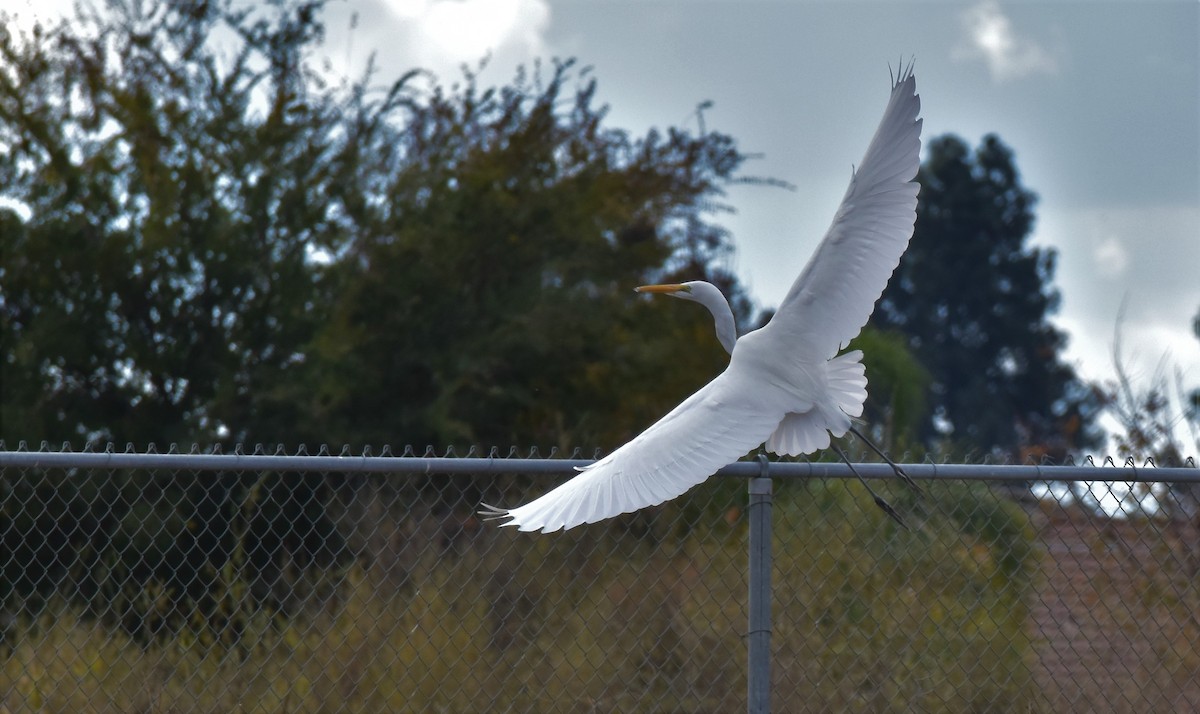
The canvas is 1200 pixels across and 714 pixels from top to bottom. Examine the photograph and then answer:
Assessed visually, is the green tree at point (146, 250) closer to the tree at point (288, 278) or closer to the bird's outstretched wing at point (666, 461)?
the tree at point (288, 278)

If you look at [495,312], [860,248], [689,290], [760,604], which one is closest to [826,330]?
[860,248]

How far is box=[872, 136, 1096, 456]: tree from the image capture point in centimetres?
3256

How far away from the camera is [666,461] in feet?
12.6

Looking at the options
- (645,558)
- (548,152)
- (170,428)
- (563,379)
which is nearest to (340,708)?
(645,558)

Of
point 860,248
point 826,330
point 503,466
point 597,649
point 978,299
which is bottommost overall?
point 597,649

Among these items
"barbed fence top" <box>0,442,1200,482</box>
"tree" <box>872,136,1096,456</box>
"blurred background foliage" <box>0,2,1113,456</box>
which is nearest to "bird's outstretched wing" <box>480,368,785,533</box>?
"barbed fence top" <box>0,442,1200,482</box>

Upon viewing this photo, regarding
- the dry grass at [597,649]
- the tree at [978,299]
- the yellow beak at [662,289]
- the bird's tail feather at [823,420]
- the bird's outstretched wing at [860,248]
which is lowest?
the dry grass at [597,649]

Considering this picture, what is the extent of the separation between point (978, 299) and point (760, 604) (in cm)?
3212

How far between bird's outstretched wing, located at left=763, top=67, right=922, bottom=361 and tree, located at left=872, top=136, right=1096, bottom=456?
→ 27791 millimetres

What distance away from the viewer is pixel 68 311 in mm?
9102

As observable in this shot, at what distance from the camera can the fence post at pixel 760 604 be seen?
3.53 meters

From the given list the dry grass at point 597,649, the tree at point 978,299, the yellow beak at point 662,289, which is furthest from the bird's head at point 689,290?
the tree at point 978,299

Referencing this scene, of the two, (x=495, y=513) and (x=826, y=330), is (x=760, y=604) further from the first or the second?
(x=826, y=330)

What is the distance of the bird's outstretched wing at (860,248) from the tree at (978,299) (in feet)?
91.2
